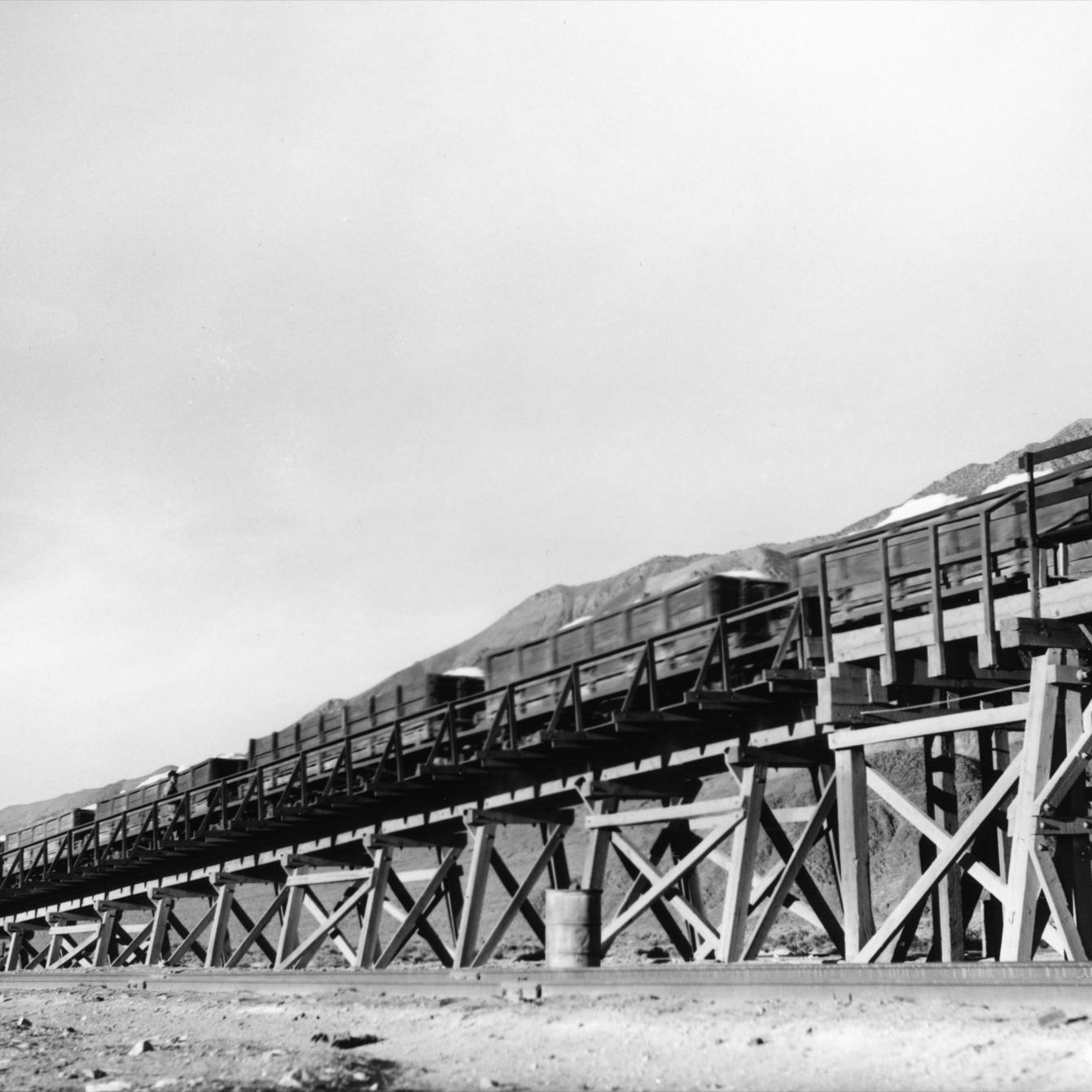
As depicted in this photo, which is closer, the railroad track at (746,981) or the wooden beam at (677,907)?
the railroad track at (746,981)

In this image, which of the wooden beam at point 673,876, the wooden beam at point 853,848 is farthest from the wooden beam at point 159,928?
the wooden beam at point 853,848

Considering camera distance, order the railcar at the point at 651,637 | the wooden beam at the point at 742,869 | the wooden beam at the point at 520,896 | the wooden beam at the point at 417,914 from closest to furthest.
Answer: the wooden beam at the point at 742,869, the railcar at the point at 651,637, the wooden beam at the point at 520,896, the wooden beam at the point at 417,914

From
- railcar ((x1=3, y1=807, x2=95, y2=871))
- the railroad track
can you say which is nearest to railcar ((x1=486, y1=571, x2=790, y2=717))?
the railroad track

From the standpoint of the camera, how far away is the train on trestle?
14.2 m

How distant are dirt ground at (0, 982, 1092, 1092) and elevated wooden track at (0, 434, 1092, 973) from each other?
8.54 ft

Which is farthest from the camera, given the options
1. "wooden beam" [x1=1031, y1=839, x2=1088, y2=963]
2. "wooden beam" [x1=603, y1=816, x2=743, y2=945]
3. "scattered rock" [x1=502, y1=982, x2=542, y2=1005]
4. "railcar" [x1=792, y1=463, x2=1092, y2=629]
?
"wooden beam" [x1=603, y1=816, x2=743, y2=945]

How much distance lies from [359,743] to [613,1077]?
2583cm

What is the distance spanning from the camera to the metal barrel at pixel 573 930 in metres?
14.5

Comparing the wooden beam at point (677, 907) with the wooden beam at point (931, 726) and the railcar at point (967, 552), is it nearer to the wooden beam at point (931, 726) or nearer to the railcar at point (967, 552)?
the wooden beam at point (931, 726)

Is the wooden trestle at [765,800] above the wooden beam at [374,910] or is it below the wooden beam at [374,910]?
above

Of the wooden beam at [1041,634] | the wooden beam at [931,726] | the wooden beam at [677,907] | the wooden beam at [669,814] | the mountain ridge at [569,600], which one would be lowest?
the wooden beam at [677,907]

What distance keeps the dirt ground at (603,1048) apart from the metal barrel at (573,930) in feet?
4.01

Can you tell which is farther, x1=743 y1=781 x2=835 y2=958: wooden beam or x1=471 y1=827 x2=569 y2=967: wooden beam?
x1=471 y1=827 x2=569 y2=967: wooden beam

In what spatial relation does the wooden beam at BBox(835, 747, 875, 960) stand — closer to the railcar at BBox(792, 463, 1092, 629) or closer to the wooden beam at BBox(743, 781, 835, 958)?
the wooden beam at BBox(743, 781, 835, 958)
